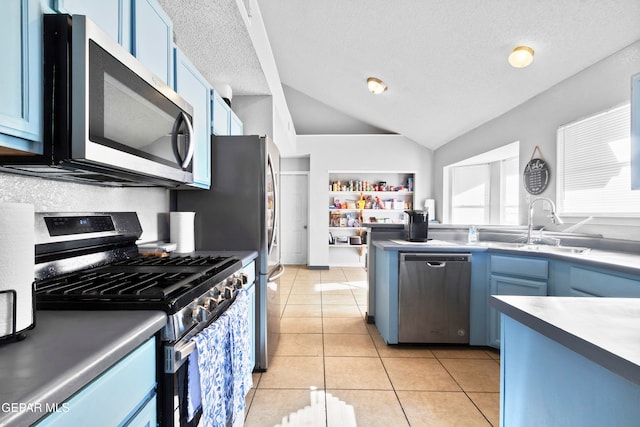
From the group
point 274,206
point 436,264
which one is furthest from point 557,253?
point 274,206

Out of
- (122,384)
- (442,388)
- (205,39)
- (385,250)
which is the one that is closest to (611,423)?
(122,384)

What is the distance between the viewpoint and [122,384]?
0.70 meters

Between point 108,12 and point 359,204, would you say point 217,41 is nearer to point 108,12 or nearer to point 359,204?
point 108,12

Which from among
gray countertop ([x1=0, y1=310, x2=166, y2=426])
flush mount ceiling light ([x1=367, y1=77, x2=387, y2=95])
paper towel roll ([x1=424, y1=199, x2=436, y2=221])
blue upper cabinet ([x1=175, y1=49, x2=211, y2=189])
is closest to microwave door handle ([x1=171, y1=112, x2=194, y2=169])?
blue upper cabinet ([x1=175, y1=49, x2=211, y2=189])

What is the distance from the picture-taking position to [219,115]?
2.41 meters

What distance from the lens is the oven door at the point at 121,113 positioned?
910 mm

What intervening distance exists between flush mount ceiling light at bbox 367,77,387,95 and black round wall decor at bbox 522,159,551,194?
2094 millimetres

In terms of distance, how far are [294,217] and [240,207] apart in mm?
4299

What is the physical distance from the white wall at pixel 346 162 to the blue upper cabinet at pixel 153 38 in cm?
455

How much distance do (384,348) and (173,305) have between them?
218 centimetres

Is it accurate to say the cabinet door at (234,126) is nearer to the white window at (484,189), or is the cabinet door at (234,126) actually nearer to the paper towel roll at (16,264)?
the paper towel roll at (16,264)

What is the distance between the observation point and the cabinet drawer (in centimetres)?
224

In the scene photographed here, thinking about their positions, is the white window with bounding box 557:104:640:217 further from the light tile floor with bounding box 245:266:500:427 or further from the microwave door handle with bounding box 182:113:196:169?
the microwave door handle with bounding box 182:113:196:169

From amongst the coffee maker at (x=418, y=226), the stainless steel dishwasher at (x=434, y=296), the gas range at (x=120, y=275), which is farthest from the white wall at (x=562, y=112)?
the gas range at (x=120, y=275)
